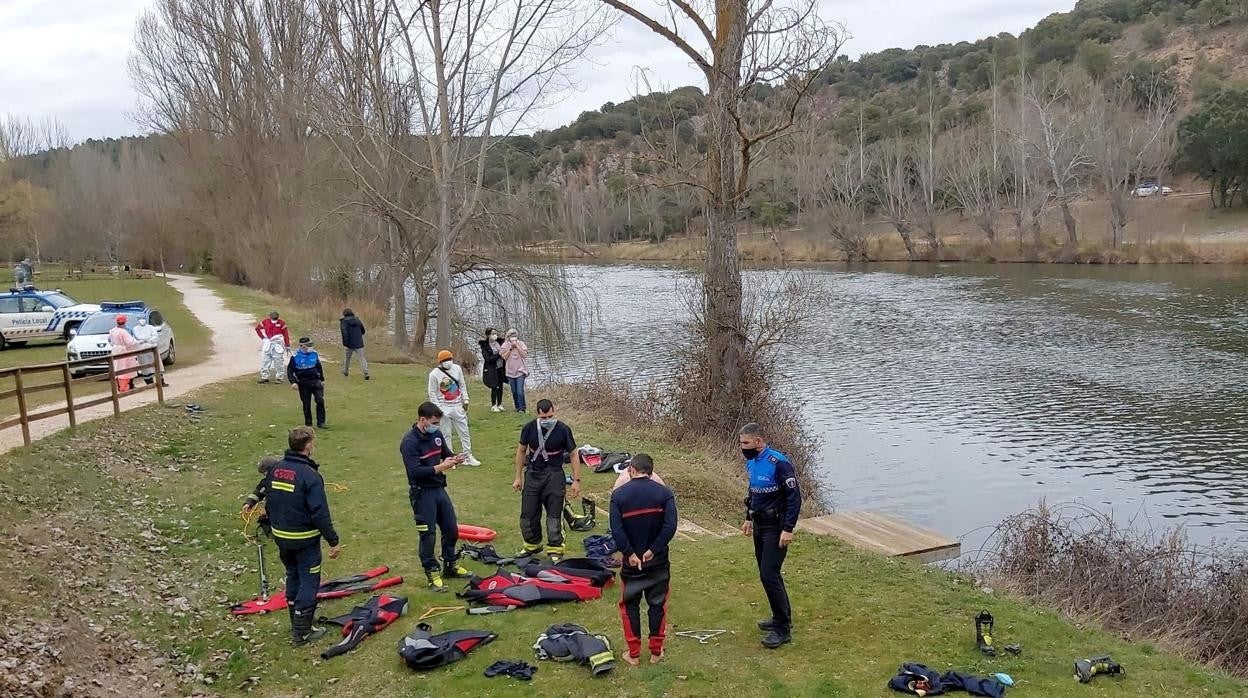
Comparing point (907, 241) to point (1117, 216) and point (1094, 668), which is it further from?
point (1094, 668)

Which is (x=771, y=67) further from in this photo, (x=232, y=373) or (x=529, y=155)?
(x=529, y=155)

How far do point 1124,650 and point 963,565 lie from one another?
4138mm

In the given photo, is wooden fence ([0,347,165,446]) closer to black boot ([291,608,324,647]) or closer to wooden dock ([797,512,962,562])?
black boot ([291,608,324,647])

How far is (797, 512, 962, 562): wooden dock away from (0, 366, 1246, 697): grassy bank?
149 cm

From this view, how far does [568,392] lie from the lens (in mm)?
23219

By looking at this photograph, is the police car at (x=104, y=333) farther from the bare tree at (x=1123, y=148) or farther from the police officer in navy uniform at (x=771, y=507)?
the bare tree at (x=1123, y=148)

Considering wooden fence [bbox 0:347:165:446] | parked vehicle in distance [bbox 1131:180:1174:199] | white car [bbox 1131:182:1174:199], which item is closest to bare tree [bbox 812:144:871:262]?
parked vehicle in distance [bbox 1131:180:1174:199]

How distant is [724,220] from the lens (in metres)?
18.4

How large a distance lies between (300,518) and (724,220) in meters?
12.3

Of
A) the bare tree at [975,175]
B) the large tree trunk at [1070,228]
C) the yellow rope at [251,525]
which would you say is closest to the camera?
the yellow rope at [251,525]

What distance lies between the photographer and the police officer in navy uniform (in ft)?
24.9

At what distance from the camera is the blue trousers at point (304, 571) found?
8008mm

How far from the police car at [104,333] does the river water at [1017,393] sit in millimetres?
10615

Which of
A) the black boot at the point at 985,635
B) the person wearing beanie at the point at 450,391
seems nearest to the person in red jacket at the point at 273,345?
the person wearing beanie at the point at 450,391
